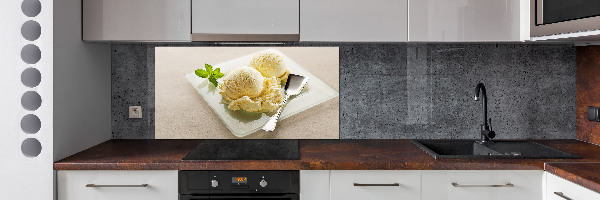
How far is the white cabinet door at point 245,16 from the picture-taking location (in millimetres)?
2242

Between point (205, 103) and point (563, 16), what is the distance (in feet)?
5.54

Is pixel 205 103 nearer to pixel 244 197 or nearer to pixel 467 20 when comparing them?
pixel 244 197

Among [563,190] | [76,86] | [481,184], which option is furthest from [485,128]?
[76,86]

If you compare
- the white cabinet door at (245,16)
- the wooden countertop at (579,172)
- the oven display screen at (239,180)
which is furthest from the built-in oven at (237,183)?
the wooden countertop at (579,172)

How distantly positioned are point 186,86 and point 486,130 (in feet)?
4.99

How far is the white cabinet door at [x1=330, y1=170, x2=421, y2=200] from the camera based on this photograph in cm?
200

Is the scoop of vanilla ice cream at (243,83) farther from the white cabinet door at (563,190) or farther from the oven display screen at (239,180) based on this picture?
the white cabinet door at (563,190)

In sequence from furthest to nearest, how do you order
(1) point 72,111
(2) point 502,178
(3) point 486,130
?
(3) point 486,130 → (1) point 72,111 → (2) point 502,178

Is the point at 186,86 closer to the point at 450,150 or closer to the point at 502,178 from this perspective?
the point at 450,150
